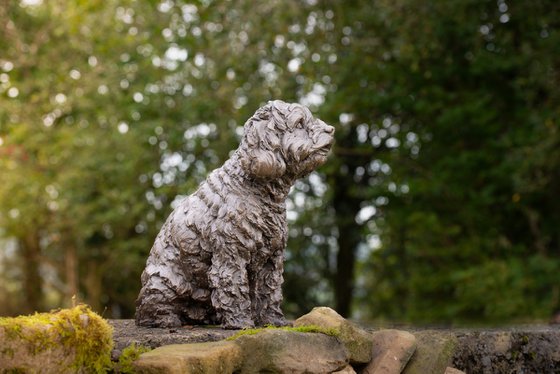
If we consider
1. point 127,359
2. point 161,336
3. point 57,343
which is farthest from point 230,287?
point 57,343

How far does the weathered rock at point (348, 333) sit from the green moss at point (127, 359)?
1.08 meters

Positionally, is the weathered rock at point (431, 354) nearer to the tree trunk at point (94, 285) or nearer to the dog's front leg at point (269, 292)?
the dog's front leg at point (269, 292)

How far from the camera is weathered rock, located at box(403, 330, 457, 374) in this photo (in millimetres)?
4391

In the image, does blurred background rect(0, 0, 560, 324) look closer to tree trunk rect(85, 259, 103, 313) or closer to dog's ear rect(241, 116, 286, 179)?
tree trunk rect(85, 259, 103, 313)

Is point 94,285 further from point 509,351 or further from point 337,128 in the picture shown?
point 509,351

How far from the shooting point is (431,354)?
4.45m

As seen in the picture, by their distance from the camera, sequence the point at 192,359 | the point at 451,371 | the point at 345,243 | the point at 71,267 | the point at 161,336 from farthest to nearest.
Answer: the point at 71,267, the point at 345,243, the point at 451,371, the point at 161,336, the point at 192,359

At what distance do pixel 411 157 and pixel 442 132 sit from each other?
76 cm

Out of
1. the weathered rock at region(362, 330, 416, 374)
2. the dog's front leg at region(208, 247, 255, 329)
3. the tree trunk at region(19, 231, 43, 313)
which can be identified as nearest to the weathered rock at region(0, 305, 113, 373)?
the dog's front leg at region(208, 247, 255, 329)

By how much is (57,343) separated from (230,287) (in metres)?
1.28

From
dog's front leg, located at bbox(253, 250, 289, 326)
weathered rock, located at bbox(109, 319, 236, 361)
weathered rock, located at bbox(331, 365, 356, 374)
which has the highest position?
dog's front leg, located at bbox(253, 250, 289, 326)

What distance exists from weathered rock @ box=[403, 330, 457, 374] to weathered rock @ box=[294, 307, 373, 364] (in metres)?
0.30

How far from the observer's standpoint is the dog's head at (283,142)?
4.26m

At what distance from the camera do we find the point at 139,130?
444 inches
